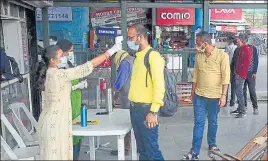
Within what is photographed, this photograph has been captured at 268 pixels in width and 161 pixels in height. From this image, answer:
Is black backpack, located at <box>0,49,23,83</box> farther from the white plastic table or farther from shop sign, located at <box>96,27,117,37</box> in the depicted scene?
shop sign, located at <box>96,27,117,37</box>

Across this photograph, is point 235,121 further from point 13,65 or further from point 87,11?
point 87,11

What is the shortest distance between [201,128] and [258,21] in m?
16.0

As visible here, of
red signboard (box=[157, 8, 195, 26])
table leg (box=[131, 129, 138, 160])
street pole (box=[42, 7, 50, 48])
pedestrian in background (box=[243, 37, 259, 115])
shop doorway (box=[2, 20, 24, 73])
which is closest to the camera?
table leg (box=[131, 129, 138, 160])

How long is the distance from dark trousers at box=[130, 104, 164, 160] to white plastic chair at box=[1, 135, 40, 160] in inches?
42.8

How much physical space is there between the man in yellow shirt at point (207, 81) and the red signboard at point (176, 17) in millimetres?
8670

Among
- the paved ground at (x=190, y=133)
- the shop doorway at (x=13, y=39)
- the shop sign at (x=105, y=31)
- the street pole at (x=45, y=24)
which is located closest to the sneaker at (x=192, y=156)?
the paved ground at (x=190, y=133)

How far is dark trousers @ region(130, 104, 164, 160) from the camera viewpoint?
138 inches

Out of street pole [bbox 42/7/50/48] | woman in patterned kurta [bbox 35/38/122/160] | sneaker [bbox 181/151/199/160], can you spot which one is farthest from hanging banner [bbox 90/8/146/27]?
woman in patterned kurta [bbox 35/38/122/160]

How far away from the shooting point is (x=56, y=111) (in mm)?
Answer: 3072

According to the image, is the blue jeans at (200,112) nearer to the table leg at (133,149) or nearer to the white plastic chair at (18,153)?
the table leg at (133,149)

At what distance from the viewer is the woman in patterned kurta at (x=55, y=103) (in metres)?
3.03

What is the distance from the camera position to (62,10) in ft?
40.8

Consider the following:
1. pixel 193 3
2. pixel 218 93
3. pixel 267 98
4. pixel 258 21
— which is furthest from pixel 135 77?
pixel 258 21

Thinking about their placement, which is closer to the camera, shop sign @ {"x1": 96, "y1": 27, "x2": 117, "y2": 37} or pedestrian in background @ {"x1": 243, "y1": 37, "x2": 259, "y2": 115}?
pedestrian in background @ {"x1": 243, "y1": 37, "x2": 259, "y2": 115}
